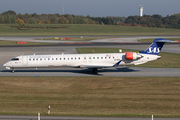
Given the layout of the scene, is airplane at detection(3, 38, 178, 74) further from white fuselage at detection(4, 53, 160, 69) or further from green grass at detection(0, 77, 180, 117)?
green grass at detection(0, 77, 180, 117)

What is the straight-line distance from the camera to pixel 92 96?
68.6 feet

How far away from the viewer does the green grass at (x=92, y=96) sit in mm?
16766

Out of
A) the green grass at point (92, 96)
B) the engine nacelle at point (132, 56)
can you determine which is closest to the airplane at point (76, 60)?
the engine nacelle at point (132, 56)

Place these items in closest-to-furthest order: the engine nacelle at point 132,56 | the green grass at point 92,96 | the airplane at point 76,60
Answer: the green grass at point 92,96 → the engine nacelle at point 132,56 → the airplane at point 76,60

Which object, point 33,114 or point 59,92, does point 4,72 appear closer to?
point 59,92

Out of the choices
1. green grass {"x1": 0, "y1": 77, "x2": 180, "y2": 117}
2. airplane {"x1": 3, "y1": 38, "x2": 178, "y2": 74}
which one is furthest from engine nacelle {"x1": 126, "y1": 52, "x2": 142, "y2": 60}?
green grass {"x1": 0, "y1": 77, "x2": 180, "y2": 117}

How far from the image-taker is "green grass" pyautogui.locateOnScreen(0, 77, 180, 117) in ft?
55.0

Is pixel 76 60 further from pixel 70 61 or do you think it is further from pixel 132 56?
pixel 132 56

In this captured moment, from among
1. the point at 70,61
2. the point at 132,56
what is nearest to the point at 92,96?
the point at 70,61

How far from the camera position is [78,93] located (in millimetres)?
22094

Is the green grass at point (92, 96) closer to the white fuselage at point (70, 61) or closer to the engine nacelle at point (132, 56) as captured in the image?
the white fuselage at point (70, 61)

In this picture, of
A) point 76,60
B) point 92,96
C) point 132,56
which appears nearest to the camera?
point 92,96

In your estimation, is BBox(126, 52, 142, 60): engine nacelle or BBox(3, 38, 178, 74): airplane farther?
BBox(3, 38, 178, 74): airplane

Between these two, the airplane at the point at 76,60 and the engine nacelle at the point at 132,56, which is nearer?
the engine nacelle at the point at 132,56
